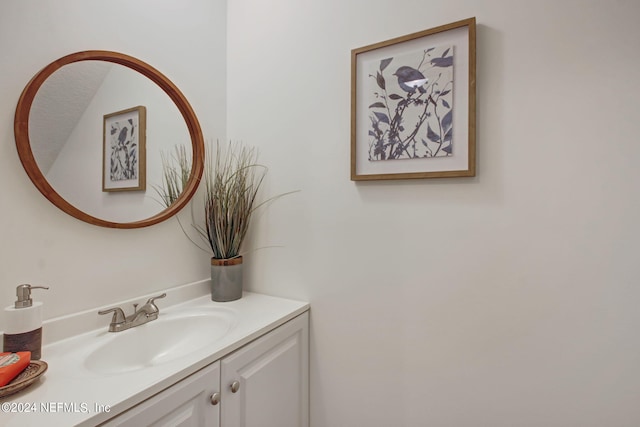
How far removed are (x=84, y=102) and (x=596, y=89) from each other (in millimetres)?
1559

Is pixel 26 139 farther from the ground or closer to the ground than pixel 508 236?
farther from the ground

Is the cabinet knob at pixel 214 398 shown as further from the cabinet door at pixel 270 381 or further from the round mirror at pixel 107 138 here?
the round mirror at pixel 107 138

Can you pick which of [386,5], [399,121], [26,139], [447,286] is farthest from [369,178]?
[26,139]

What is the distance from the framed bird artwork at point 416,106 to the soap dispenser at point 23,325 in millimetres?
1033

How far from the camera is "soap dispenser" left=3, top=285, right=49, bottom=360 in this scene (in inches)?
33.4

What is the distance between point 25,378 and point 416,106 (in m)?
1.30

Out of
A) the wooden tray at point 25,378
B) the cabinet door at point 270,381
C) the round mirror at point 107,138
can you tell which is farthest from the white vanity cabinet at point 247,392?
the round mirror at point 107,138

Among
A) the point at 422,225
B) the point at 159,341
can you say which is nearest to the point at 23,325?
the point at 159,341

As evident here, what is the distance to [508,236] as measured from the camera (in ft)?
3.39

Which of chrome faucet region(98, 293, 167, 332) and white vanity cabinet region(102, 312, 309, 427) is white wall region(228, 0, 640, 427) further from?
chrome faucet region(98, 293, 167, 332)

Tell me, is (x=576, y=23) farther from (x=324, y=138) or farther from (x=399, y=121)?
(x=324, y=138)

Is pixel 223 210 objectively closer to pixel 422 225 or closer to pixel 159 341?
pixel 159 341

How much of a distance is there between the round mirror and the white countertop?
1.32 ft

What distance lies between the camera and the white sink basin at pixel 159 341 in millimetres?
1013
